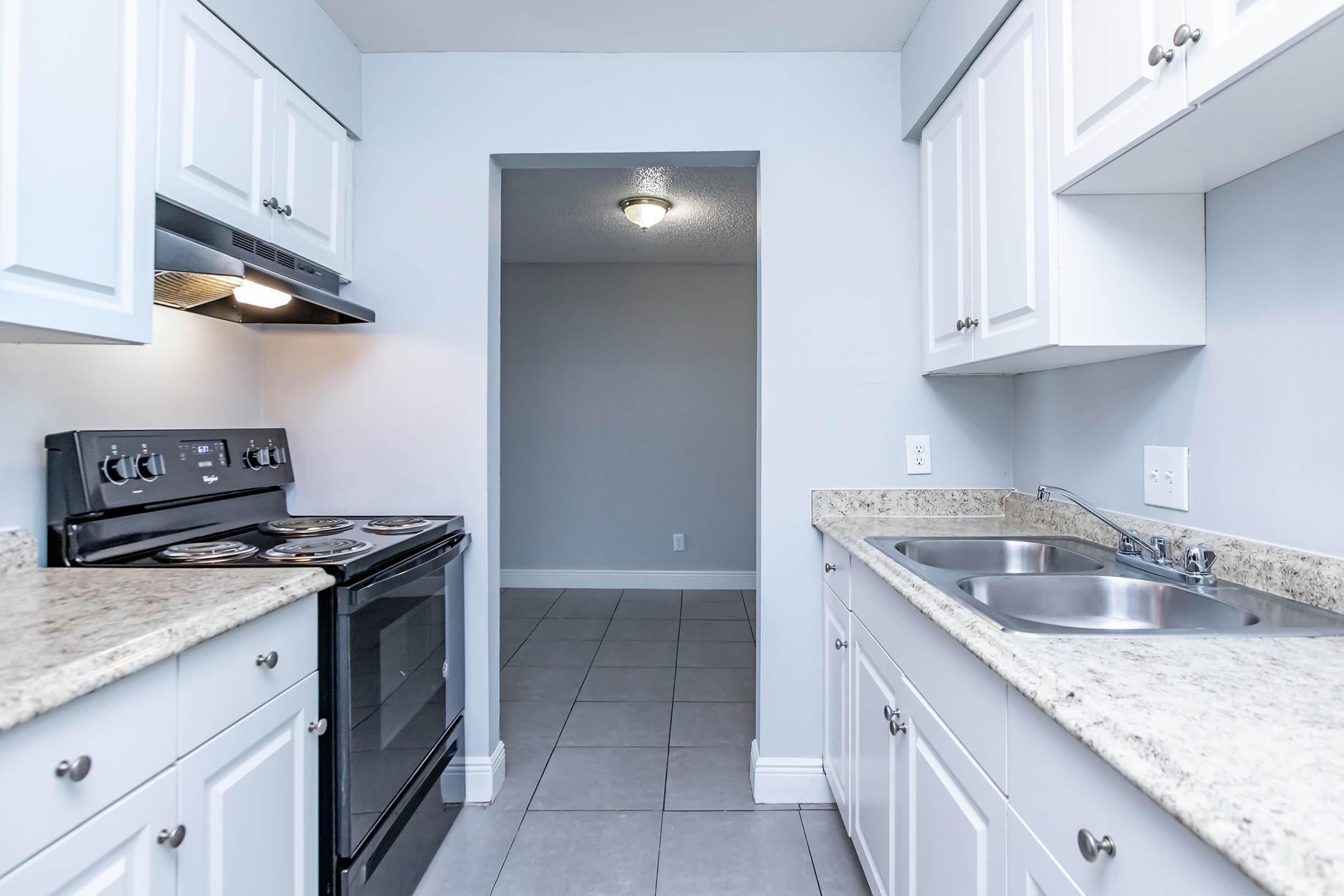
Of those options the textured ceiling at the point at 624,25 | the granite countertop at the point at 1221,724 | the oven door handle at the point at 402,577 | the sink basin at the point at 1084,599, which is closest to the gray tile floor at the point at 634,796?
the oven door handle at the point at 402,577

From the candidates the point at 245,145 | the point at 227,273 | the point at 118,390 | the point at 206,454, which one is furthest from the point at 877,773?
the point at 245,145

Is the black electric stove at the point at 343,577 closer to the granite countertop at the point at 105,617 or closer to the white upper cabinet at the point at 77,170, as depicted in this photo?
the granite countertop at the point at 105,617

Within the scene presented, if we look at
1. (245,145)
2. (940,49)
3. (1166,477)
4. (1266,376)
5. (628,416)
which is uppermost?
(940,49)

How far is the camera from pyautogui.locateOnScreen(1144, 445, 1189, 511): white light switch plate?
4.41 ft

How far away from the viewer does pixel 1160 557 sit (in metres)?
1.30

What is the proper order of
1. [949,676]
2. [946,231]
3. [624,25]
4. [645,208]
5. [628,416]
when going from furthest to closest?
[628,416]
[645,208]
[624,25]
[946,231]
[949,676]

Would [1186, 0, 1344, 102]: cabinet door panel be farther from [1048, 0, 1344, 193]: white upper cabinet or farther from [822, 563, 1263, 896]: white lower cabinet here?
[822, 563, 1263, 896]: white lower cabinet

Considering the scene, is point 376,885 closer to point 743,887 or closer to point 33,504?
point 743,887

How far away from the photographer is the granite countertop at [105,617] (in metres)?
0.76

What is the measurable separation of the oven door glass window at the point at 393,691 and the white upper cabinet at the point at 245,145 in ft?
3.22

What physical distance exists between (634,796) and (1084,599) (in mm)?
1481

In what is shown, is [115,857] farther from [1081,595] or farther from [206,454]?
[1081,595]

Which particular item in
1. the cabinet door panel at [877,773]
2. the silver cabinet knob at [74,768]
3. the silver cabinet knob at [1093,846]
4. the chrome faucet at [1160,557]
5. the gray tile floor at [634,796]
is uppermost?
the chrome faucet at [1160,557]

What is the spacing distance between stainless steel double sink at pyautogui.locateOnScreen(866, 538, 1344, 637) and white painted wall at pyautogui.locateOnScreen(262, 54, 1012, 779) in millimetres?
424
